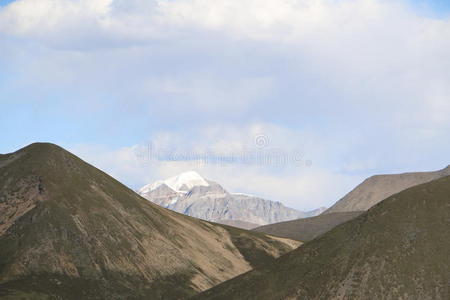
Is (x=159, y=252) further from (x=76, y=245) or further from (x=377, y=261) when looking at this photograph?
(x=377, y=261)

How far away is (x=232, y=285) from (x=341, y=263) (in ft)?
77.4

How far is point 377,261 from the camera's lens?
10919 centimetres

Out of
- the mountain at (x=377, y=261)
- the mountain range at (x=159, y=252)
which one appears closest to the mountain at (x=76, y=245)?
the mountain range at (x=159, y=252)

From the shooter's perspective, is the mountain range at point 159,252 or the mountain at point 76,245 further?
the mountain at point 76,245

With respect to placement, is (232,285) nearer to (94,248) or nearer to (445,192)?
(445,192)

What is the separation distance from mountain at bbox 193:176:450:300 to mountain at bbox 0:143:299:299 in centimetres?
4214

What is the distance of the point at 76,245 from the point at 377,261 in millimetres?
85184

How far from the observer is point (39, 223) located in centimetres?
16912

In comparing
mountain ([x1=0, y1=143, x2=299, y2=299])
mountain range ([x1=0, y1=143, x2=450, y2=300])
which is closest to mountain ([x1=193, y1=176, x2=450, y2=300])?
mountain range ([x1=0, y1=143, x2=450, y2=300])

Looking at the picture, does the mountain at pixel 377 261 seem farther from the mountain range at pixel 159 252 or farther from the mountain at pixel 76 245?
the mountain at pixel 76 245

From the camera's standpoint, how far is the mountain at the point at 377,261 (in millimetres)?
103938

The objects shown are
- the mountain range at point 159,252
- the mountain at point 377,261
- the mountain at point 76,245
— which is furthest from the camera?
the mountain at point 76,245

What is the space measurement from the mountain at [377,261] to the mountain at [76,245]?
4214cm

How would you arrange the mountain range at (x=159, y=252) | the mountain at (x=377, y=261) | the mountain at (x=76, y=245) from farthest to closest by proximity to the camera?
1. the mountain at (x=76, y=245)
2. the mountain range at (x=159, y=252)
3. the mountain at (x=377, y=261)
